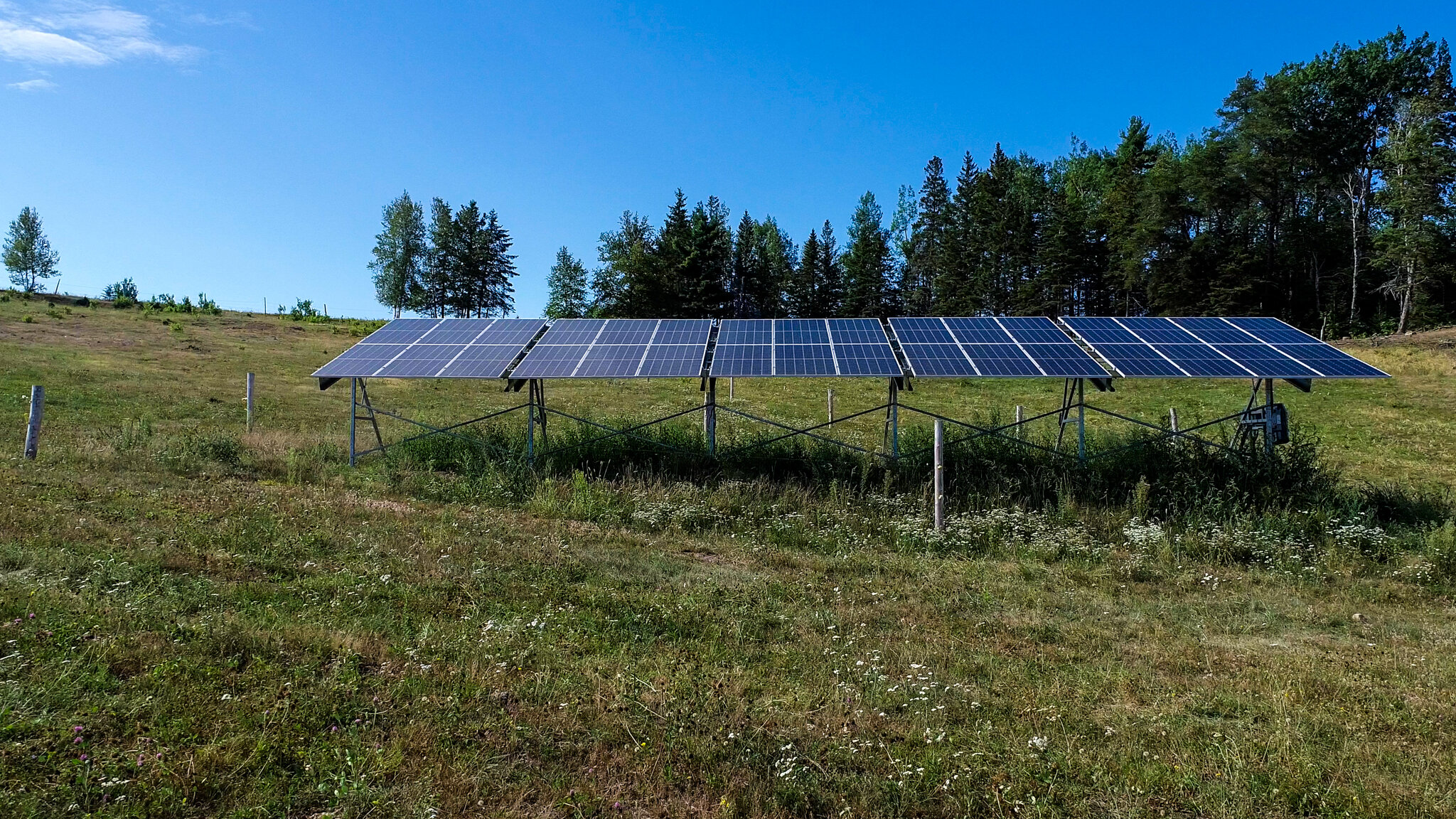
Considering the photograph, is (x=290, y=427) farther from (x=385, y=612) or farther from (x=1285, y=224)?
(x=1285, y=224)

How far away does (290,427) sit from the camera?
→ 22.4 metres

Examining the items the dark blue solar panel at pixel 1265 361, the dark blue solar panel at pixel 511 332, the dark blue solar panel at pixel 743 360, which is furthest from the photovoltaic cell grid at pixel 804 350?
the dark blue solar panel at pixel 1265 361

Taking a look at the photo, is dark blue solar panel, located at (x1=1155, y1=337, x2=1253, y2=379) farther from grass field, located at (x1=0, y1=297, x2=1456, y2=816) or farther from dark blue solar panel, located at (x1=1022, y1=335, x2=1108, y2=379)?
grass field, located at (x1=0, y1=297, x2=1456, y2=816)

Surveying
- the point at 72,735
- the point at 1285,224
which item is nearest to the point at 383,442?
the point at 72,735

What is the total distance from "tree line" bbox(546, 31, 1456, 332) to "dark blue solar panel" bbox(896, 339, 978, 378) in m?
47.6

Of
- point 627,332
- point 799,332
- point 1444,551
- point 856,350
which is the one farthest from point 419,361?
point 1444,551

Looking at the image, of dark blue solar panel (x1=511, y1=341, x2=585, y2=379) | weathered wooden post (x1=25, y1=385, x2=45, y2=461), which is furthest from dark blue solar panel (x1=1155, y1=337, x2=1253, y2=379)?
weathered wooden post (x1=25, y1=385, x2=45, y2=461)

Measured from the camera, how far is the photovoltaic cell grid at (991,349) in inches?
609

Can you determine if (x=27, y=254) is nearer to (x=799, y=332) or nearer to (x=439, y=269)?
(x=439, y=269)

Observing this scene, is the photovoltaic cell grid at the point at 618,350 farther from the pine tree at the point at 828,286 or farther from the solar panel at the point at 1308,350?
the pine tree at the point at 828,286

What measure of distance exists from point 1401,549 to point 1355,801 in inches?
362

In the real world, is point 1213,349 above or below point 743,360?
above

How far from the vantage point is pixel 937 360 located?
16.3 metres

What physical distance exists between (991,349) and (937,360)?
5.53 ft
